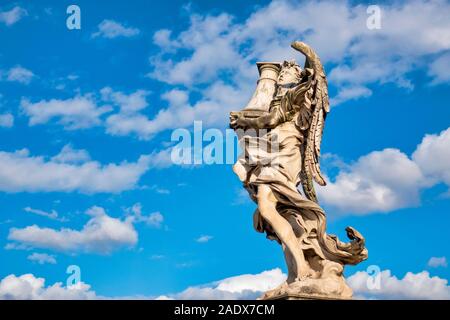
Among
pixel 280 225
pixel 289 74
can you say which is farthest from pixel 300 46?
pixel 280 225

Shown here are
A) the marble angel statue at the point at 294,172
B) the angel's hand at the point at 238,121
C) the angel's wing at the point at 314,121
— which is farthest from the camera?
the angel's hand at the point at 238,121

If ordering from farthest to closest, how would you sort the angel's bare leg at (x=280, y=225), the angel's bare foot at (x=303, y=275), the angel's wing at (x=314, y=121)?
the angel's wing at (x=314, y=121)
the angel's bare leg at (x=280, y=225)
the angel's bare foot at (x=303, y=275)

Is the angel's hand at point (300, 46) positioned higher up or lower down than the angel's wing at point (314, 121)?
higher up

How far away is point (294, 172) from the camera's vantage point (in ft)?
38.5

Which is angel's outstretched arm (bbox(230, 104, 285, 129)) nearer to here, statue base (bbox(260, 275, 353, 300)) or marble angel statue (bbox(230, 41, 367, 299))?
marble angel statue (bbox(230, 41, 367, 299))

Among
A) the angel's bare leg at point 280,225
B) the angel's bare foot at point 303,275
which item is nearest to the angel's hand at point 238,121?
the angel's bare leg at point 280,225

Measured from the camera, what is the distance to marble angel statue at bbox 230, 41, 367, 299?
11070 millimetres

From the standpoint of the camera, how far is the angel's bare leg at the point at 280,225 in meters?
10.8

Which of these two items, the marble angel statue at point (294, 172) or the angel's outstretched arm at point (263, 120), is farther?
the angel's outstretched arm at point (263, 120)

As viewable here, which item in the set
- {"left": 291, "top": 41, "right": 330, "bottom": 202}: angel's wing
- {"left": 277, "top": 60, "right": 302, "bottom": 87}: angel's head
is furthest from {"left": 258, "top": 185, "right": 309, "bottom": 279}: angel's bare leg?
{"left": 277, "top": 60, "right": 302, "bottom": 87}: angel's head

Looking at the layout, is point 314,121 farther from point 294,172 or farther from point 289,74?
point 289,74

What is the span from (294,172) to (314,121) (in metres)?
0.99

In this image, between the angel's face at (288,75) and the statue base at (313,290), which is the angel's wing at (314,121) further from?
the statue base at (313,290)
